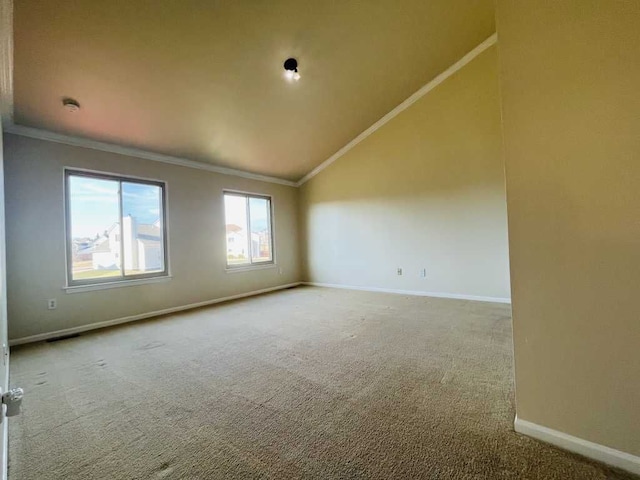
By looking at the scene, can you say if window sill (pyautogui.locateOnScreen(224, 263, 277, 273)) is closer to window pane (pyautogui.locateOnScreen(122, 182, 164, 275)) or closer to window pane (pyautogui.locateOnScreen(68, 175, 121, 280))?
window pane (pyautogui.locateOnScreen(122, 182, 164, 275))

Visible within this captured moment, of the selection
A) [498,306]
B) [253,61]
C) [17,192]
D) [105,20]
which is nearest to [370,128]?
[253,61]

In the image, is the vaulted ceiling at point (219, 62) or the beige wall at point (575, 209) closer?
the beige wall at point (575, 209)

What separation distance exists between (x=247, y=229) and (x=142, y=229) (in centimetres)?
194

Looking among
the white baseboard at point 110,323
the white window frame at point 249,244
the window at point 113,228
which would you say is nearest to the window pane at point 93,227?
the window at point 113,228

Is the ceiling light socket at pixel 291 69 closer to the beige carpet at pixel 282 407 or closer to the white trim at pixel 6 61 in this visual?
the white trim at pixel 6 61

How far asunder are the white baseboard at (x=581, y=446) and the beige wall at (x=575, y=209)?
3 cm

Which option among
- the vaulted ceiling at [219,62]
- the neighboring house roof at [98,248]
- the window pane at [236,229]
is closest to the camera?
the vaulted ceiling at [219,62]

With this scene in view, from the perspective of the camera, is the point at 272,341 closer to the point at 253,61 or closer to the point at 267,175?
the point at 253,61

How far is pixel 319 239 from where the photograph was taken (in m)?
6.20

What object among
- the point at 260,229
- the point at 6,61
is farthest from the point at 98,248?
the point at 260,229

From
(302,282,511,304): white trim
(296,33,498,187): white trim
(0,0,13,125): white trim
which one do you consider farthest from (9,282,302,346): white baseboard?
(296,33,498,187): white trim

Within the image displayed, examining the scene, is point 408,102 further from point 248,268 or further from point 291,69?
point 248,268

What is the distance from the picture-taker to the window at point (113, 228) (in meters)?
3.54

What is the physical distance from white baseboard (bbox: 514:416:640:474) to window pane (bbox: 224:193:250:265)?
4.78 metres
